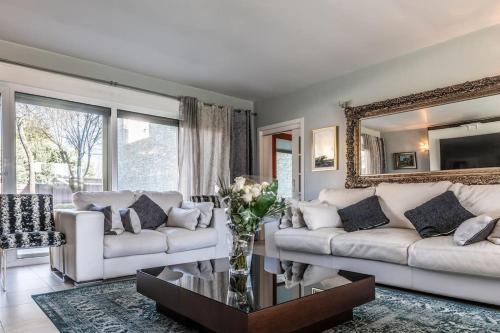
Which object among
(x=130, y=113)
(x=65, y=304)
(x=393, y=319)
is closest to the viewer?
(x=393, y=319)

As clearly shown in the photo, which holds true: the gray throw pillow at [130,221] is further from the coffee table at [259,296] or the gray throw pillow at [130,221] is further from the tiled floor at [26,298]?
the coffee table at [259,296]

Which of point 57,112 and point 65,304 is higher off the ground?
point 57,112

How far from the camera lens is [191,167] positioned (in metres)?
5.31

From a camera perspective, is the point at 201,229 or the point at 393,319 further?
the point at 201,229

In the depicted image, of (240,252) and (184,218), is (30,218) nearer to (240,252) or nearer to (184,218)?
(184,218)

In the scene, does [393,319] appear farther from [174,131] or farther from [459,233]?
[174,131]

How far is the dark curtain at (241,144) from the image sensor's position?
5.92m

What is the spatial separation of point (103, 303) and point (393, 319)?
195 cm

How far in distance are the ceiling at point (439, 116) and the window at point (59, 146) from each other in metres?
3.53

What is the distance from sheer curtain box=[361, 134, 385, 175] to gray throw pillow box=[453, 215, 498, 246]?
182 cm

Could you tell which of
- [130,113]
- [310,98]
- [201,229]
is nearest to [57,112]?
[130,113]

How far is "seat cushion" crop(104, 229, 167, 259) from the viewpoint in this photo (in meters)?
3.24

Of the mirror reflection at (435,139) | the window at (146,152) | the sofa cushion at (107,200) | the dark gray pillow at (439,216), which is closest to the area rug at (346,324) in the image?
the dark gray pillow at (439,216)

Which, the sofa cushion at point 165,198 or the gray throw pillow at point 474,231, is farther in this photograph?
the sofa cushion at point 165,198
